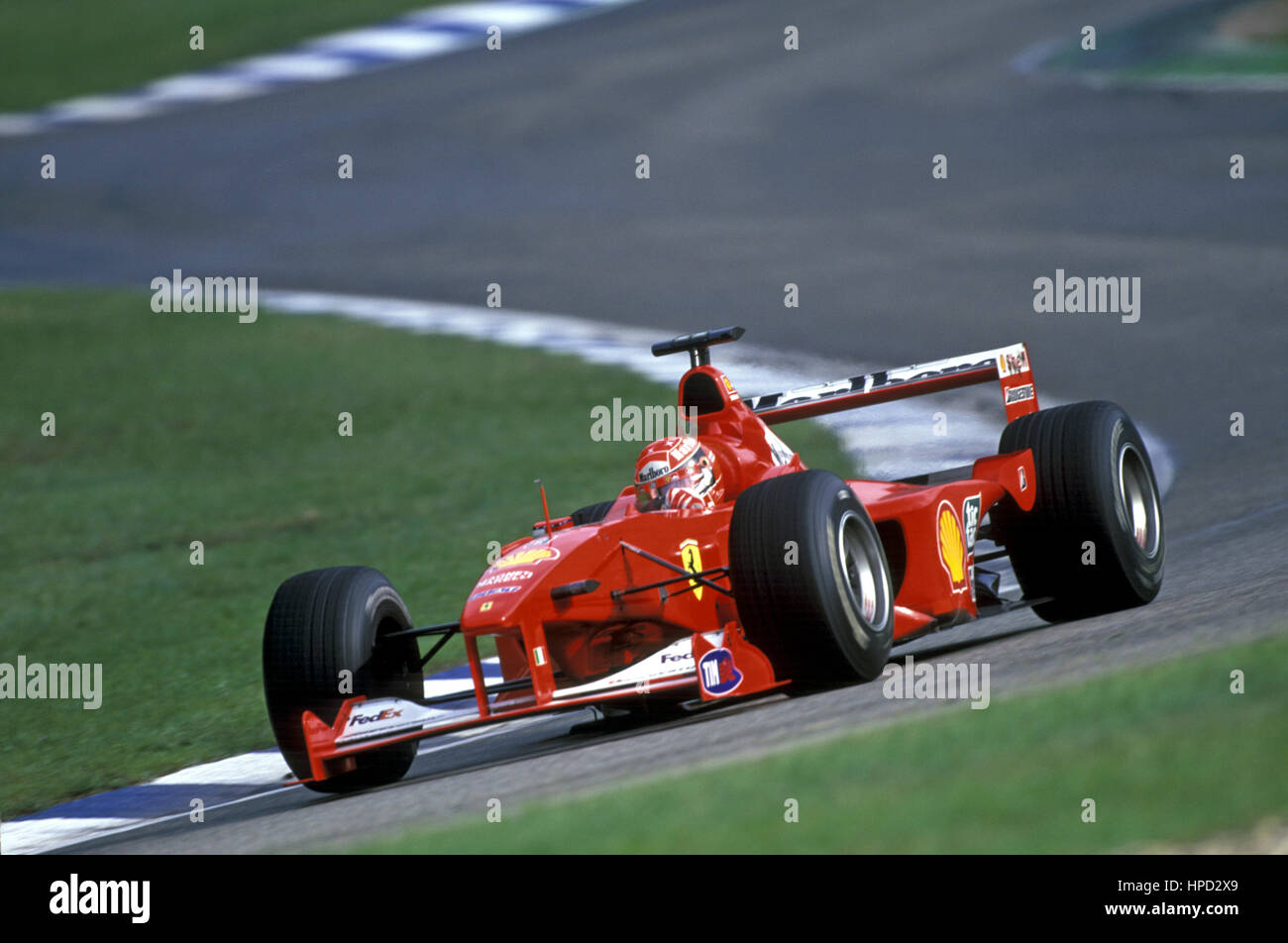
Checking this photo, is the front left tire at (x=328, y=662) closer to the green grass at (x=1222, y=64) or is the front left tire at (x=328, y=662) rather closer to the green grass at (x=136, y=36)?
the green grass at (x=1222, y=64)

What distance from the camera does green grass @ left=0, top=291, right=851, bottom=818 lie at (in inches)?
326

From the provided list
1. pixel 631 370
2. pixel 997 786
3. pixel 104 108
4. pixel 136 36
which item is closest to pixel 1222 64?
pixel 631 370

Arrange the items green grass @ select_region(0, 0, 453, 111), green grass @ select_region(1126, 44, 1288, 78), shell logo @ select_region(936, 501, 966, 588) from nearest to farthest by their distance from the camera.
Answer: shell logo @ select_region(936, 501, 966, 588) → green grass @ select_region(1126, 44, 1288, 78) → green grass @ select_region(0, 0, 453, 111)

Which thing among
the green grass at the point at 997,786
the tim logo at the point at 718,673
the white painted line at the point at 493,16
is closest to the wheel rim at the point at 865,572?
the tim logo at the point at 718,673

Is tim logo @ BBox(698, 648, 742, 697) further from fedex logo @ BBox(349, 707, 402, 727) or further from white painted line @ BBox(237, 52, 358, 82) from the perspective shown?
white painted line @ BBox(237, 52, 358, 82)

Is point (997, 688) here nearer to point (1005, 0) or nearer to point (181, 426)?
point (181, 426)

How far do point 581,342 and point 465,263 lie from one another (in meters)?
4.09

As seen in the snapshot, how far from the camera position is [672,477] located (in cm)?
682

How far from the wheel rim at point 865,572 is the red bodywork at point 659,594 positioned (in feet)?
1.37

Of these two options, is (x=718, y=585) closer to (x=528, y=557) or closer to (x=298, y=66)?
(x=528, y=557)

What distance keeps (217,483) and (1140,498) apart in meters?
7.79

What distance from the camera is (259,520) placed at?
12.1 m

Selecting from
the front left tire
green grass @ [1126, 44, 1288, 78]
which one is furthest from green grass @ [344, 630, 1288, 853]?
green grass @ [1126, 44, 1288, 78]
